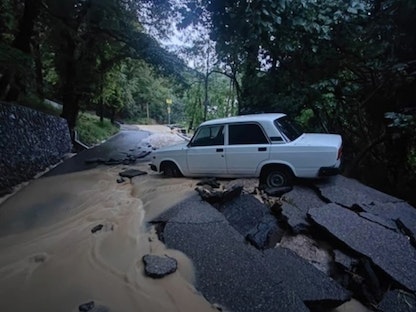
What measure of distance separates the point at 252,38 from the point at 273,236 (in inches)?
115

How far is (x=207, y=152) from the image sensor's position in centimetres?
709

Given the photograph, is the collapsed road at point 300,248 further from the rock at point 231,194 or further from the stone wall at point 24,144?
the stone wall at point 24,144

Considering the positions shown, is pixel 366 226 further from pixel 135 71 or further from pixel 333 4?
pixel 135 71

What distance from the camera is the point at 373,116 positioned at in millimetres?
8734

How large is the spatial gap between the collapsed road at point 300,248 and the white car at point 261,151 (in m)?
0.50

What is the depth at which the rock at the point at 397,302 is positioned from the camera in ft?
10.6

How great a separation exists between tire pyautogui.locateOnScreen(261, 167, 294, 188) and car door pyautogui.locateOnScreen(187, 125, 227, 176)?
1.10 metres

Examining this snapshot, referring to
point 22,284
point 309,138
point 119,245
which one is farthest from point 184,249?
point 309,138

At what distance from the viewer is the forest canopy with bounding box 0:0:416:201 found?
3.97m

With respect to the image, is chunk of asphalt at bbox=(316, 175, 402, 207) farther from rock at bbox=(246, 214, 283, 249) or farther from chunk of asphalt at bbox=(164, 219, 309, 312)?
chunk of asphalt at bbox=(164, 219, 309, 312)

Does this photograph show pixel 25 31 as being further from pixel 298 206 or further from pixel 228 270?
pixel 228 270

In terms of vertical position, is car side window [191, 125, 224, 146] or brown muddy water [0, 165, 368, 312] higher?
car side window [191, 125, 224, 146]

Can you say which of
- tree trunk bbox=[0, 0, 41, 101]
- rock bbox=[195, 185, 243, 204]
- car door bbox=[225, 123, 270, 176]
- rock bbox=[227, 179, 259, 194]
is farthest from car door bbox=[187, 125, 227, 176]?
tree trunk bbox=[0, 0, 41, 101]

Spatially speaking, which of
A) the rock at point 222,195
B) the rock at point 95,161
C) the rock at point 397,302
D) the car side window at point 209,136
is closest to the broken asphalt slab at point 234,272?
the rock at point 397,302
